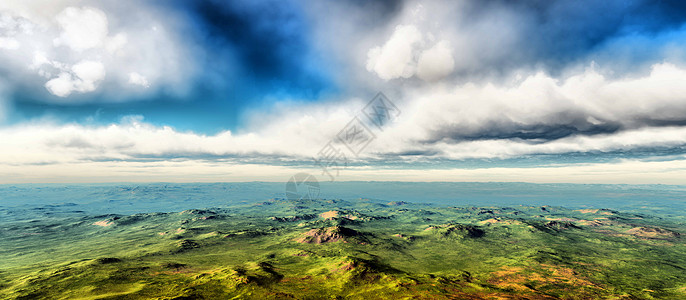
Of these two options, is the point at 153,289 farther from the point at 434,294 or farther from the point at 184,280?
the point at 434,294

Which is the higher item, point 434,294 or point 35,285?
point 434,294

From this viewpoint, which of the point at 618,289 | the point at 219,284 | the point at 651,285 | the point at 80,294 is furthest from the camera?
the point at 651,285

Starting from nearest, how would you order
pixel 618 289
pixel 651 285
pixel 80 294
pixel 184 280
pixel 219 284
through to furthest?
pixel 80 294 → pixel 219 284 → pixel 184 280 → pixel 618 289 → pixel 651 285

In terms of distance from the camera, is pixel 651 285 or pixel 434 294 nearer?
pixel 434 294

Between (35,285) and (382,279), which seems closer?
(35,285)

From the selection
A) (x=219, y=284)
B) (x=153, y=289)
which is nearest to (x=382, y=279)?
(x=219, y=284)

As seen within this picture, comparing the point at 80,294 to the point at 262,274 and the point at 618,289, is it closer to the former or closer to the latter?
the point at 262,274

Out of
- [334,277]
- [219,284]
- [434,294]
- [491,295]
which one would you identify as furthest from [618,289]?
[219,284]

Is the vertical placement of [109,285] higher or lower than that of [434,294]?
lower

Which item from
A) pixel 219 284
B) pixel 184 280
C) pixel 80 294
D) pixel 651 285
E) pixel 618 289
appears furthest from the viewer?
pixel 651 285
